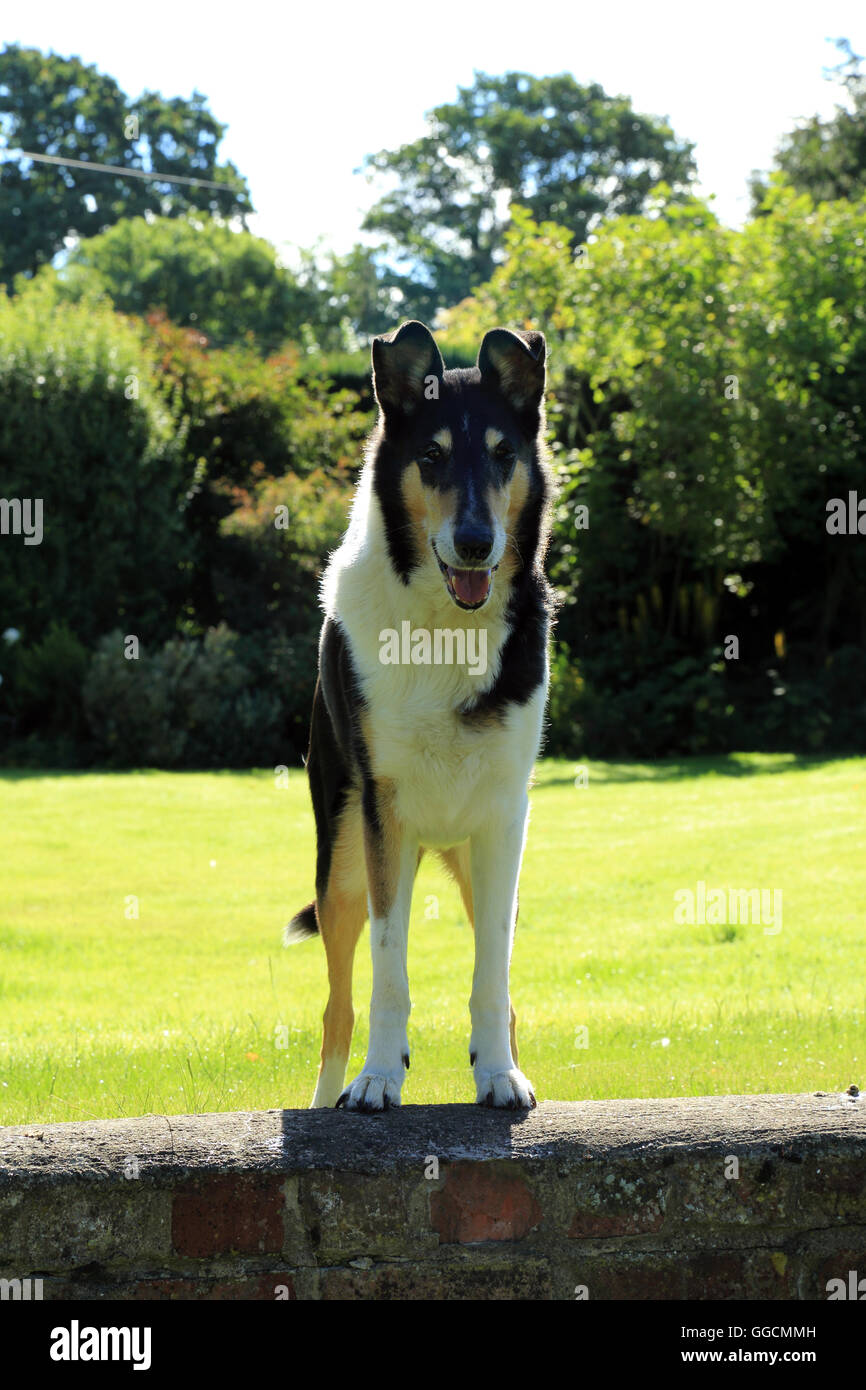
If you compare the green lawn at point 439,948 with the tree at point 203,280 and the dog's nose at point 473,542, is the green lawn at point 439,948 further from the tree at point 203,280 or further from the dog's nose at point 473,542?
the tree at point 203,280

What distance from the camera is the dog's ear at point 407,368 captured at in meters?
3.93

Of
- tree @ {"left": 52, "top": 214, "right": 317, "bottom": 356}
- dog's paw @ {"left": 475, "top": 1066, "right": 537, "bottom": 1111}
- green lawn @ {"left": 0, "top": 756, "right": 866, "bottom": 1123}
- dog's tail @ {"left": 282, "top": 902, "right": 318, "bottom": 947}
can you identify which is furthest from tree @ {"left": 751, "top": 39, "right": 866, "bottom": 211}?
dog's paw @ {"left": 475, "top": 1066, "right": 537, "bottom": 1111}

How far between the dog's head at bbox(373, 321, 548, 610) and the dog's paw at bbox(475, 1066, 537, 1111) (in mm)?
1317

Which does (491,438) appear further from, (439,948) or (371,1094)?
(439,948)

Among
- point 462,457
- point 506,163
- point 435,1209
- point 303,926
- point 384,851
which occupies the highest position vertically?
point 506,163

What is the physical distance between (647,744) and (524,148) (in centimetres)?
3888

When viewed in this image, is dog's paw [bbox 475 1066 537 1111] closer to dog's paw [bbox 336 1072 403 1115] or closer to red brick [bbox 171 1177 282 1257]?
dog's paw [bbox 336 1072 403 1115]

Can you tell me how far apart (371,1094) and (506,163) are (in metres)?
51.7

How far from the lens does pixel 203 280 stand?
157 ft

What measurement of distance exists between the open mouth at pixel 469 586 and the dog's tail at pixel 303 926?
176cm

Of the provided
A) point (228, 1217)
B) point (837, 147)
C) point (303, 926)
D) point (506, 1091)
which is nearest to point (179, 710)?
point (303, 926)

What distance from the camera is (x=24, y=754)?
683 inches

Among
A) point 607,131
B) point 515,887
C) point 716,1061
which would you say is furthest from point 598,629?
point 607,131
